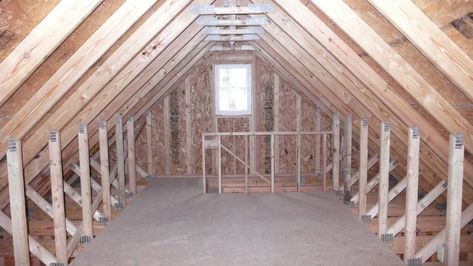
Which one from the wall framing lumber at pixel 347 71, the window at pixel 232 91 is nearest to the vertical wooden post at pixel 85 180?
the wall framing lumber at pixel 347 71

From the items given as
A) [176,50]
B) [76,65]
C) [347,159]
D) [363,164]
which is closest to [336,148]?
[347,159]

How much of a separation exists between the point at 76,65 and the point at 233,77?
5083mm

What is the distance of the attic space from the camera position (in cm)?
278

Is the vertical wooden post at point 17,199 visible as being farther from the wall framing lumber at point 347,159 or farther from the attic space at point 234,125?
the wall framing lumber at point 347,159

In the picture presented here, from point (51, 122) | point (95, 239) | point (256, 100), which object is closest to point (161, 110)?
point (256, 100)

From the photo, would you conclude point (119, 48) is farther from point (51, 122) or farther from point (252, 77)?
point (252, 77)

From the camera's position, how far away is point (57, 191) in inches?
150

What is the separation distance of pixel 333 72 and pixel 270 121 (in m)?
3.76

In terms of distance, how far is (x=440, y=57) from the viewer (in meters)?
2.45

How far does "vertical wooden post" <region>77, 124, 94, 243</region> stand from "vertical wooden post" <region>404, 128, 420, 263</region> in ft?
10.9

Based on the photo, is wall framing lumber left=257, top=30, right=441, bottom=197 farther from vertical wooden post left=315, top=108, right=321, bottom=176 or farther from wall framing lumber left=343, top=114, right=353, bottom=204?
vertical wooden post left=315, top=108, right=321, bottom=176

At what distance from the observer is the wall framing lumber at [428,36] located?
232 centimetres

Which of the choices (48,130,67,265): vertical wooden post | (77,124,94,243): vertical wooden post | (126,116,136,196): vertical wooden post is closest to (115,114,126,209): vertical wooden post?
(126,116,136,196): vertical wooden post

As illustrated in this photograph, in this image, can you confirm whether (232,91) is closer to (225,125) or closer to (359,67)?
(225,125)
